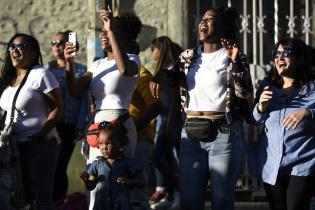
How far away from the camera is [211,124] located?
668cm

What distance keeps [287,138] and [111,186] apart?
1240 mm

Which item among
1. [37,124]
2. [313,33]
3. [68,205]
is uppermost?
[313,33]

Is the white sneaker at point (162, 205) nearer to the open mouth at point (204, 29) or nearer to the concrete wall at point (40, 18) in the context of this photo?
the concrete wall at point (40, 18)

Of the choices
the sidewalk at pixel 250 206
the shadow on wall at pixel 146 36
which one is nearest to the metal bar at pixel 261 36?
the shadow on wall at pixel 146 36

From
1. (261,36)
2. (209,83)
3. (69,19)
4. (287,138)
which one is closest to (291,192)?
(287,138)

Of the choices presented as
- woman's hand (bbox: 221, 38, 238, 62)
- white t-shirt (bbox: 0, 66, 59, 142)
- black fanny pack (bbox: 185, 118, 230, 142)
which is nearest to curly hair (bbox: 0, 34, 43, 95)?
white t-shirt (bbox: 0, 66, 59, 142)

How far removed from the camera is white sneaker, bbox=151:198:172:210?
34.5 ft

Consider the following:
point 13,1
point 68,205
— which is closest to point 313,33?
point 13,1

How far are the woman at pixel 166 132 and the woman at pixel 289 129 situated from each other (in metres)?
3.25

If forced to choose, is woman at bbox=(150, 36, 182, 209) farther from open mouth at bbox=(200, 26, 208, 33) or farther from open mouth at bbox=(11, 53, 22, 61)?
open mouth at bbox=(200, 26, 208, 33)

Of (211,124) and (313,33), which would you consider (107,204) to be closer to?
(211,124)

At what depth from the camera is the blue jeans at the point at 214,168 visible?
21.8ft

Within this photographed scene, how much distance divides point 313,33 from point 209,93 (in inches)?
184

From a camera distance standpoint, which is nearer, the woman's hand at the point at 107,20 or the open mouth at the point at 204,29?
the open mouth at the point at 204,29
